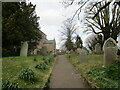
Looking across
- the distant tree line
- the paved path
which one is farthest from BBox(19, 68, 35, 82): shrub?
the distant tree line

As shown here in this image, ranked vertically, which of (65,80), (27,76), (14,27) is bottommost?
(65,80)

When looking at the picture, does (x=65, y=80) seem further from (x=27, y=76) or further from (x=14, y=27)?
(x=14, y=27)

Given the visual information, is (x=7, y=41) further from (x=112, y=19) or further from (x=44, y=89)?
(x=44, y=89)

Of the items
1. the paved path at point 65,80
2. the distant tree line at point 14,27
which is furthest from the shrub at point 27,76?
the distant tree line at point 14,27

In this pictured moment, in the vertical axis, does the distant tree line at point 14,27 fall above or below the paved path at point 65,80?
above

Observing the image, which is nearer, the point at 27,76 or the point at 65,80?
the point at 27,76

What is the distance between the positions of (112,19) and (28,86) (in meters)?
26.8

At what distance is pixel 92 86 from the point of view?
8445mm

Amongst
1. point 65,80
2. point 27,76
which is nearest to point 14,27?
point 65,80

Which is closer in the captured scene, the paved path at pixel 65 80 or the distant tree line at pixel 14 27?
the paved path at pixel 65 80

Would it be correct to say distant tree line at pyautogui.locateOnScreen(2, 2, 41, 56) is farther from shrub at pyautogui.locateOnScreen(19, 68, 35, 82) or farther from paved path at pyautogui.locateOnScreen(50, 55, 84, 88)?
shrub at pyautogui.locateOnScreen(19, 68, 35, 82)

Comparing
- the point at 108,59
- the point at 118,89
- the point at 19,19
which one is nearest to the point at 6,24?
the point at 19,19

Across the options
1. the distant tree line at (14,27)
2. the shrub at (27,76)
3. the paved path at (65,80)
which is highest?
the distant tree line at (14,27)

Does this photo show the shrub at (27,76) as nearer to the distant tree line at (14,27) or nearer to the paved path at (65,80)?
the paved path at (65,80)
